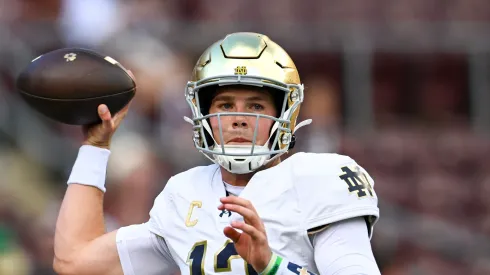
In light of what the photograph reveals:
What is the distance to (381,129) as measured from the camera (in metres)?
5.12

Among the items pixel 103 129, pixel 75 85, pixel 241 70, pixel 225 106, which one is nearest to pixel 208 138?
pixel 225 106

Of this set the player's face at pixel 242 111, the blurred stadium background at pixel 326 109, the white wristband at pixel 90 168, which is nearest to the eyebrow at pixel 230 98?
the player's face at pixel 242 111

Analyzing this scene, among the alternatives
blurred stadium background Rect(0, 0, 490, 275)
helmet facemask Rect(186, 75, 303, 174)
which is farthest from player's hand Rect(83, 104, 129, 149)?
blurred stadium background Rect(0, 0, 490, 275)

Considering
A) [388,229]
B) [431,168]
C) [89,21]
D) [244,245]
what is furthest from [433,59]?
[244,245]

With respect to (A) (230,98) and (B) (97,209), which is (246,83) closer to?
(A) (230,98)

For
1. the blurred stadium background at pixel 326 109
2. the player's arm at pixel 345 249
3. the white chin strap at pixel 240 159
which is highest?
the white chin strap at pixel 240 159

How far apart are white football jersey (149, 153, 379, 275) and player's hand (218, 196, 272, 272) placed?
16 cm

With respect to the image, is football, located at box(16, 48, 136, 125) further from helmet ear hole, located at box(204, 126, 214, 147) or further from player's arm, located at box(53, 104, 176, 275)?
helmet ear hole, located at box(204, 126, 214, 147)

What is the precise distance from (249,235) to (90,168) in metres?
0.67

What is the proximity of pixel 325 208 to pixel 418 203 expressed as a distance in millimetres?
3148

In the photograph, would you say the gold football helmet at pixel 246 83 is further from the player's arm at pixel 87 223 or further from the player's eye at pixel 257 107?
the player's arm at pixel 87 223

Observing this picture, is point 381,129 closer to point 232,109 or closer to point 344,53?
point 344,53

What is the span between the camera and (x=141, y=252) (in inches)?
88.7

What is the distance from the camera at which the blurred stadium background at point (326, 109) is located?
15.4 feet
